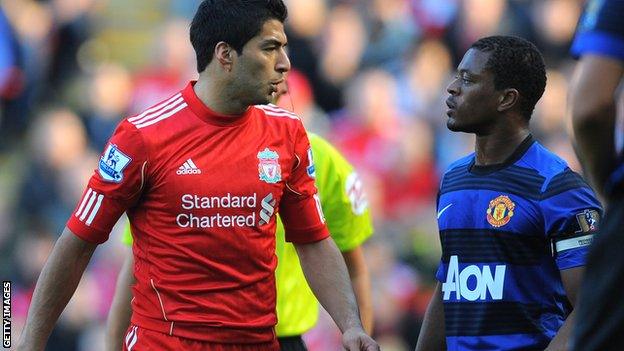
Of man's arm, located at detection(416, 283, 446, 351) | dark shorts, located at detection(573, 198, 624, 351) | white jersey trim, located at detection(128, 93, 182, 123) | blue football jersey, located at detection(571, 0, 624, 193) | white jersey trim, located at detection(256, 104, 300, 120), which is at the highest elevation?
blue football jersey, located at detection(571, 0, 624, 193)

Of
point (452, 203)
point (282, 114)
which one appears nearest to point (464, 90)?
point (452, 203)

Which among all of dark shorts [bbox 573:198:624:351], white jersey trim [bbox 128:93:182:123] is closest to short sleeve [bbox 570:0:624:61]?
dark shorts [bbox 573:198:624:351]

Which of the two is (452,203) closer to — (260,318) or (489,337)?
(489,337)

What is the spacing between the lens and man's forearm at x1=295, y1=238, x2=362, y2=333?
461 cm

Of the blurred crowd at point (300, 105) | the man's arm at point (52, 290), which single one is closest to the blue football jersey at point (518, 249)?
the man's arm at point (52, 290)

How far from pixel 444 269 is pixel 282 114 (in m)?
0.84

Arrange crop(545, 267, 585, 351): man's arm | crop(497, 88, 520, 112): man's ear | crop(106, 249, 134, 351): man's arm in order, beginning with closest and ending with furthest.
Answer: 1. crop(545, 267, 585, 351): man's arm
2. crop(497, 88, 520, 112): man's ear
3. crop(106, 249, 134, 351): man's arm

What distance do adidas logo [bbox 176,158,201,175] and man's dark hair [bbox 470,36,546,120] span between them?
111 cm

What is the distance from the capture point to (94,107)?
881 centimetres

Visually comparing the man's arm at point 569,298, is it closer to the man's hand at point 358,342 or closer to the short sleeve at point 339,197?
the man's hand at point 358,342

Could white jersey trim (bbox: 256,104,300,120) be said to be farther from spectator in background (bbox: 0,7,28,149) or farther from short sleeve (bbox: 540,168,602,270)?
spectator in background (bbox: 0,7,28,149)

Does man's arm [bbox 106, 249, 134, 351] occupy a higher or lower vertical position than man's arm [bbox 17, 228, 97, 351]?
lower

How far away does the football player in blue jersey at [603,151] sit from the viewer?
3.00 meters

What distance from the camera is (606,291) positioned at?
3014mm
